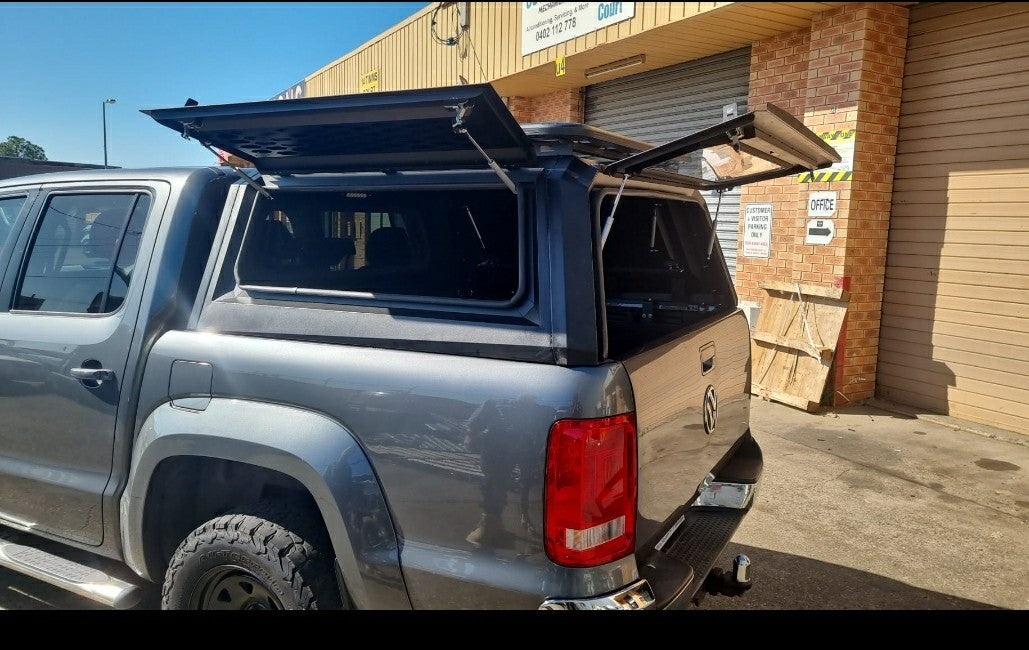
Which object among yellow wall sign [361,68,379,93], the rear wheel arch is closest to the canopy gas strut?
the rear wheel arch

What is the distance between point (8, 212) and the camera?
128 inches

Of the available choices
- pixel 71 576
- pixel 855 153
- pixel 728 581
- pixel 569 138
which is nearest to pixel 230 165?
pixel 569 138

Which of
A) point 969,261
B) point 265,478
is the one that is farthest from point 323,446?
point 969,261

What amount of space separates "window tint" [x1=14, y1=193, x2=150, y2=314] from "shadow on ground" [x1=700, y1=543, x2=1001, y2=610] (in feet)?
9.49

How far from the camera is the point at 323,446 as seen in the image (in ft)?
6.81

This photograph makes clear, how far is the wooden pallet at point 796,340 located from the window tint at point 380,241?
4.87 meters

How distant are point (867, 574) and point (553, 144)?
9.46 ft

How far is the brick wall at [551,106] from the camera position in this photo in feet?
34.3

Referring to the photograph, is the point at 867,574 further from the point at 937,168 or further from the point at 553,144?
the point at 937,168

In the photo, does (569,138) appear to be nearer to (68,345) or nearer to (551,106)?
(68,345)

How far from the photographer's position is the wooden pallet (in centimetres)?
644

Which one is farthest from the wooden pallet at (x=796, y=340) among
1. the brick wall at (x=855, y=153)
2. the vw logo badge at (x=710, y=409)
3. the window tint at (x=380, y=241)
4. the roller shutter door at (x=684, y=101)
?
the window tint at (x=380, y=241)

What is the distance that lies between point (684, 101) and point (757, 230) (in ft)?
7.11

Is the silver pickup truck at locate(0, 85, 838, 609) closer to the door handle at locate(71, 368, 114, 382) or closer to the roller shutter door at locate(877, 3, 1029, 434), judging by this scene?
the door handle at locate(71, 368, 114, 382)
